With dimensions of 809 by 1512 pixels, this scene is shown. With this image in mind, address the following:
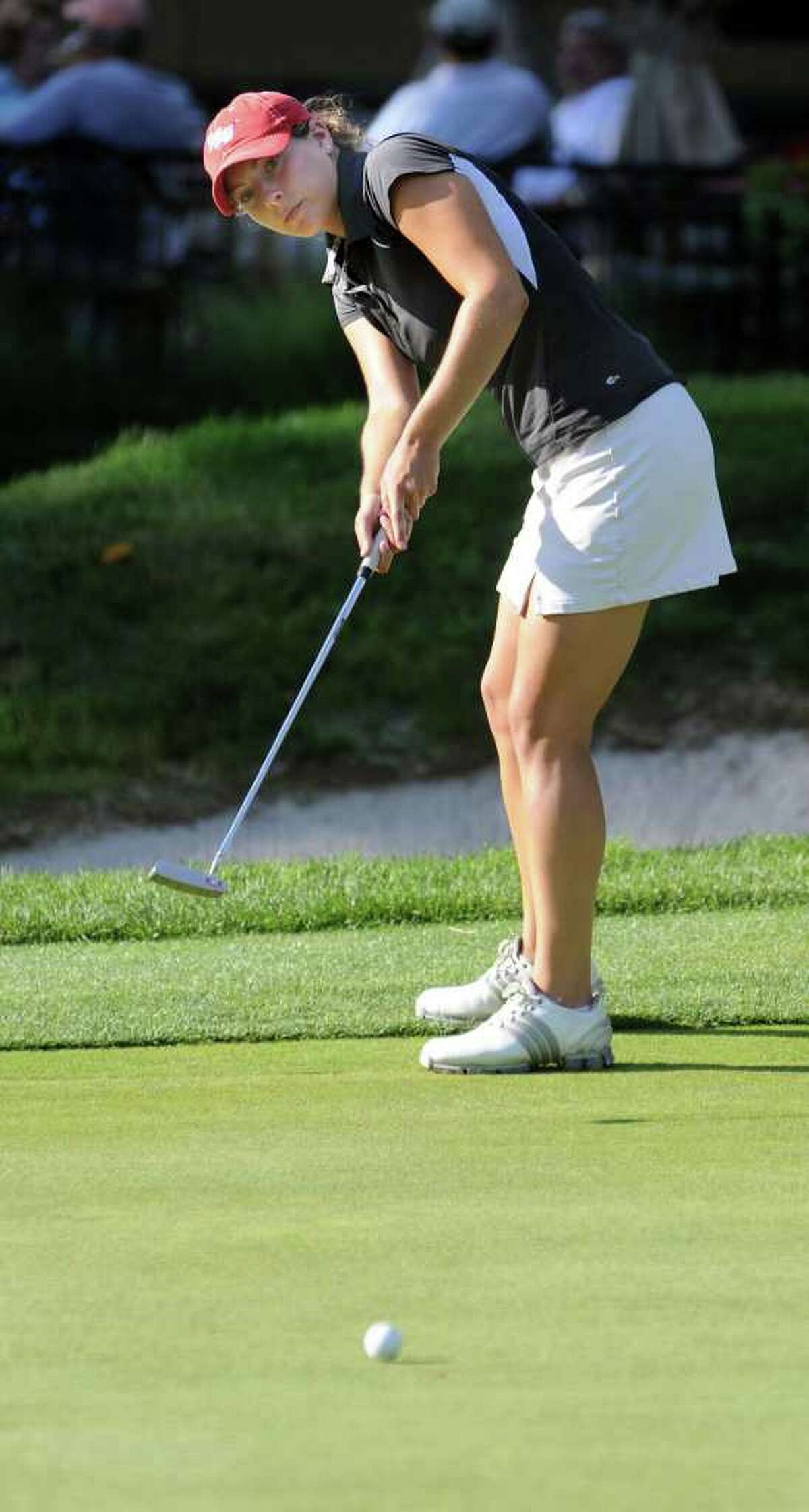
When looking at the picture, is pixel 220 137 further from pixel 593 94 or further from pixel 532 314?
pixel 593 94

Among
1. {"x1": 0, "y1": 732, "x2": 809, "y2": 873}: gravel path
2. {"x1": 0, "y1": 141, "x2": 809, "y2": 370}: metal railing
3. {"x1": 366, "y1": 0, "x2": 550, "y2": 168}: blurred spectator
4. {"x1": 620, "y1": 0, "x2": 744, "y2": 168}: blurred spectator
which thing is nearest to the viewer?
{"x1": 0, "y1": 732, "x2": 809, "y2": 873}: gravel path

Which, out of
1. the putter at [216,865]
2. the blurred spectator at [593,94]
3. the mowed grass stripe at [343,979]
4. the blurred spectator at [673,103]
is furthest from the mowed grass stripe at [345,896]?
the blurred spectator at [673,103]

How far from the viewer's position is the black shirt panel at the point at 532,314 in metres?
4.31

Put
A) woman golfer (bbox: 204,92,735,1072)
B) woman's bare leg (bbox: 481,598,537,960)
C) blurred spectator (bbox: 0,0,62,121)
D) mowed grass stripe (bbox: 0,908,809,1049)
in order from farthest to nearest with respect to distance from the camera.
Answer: blurred spectator (bbox: 0,0,62,121)
mowed grass stripe (bbox: 0,908,809,1049)
woman's bare leg (bbox: 481,598,537,960)
woman golfer (bbox: 204,92,735,1072)

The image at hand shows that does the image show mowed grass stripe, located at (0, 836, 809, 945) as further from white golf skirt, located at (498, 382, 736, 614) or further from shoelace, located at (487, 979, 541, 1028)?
white golf skirt, located at (498, 382, 736, 614)

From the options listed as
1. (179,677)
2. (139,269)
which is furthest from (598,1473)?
(139,269)

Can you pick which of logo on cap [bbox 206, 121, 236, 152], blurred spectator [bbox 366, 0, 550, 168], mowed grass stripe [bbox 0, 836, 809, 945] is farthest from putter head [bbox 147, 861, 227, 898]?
blurred spectator [bbox 366, 0, 550, 168]

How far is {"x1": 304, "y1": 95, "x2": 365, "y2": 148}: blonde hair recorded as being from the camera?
4.50 metres

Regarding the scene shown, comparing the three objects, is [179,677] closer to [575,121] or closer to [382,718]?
[382,718]

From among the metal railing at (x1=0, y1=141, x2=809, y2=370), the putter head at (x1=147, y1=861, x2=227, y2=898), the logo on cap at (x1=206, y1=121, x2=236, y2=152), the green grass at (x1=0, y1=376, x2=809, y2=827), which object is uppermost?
the logo on cap at (x1=206, y1=121, x2=236, y2=152)

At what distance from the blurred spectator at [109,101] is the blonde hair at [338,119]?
7.09m

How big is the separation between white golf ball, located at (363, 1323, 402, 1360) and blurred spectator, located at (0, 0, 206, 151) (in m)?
9.38

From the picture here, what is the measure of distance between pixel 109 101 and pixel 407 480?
7789mm

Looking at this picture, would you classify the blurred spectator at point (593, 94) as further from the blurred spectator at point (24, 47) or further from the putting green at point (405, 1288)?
the putting green at point (405, 1288)
